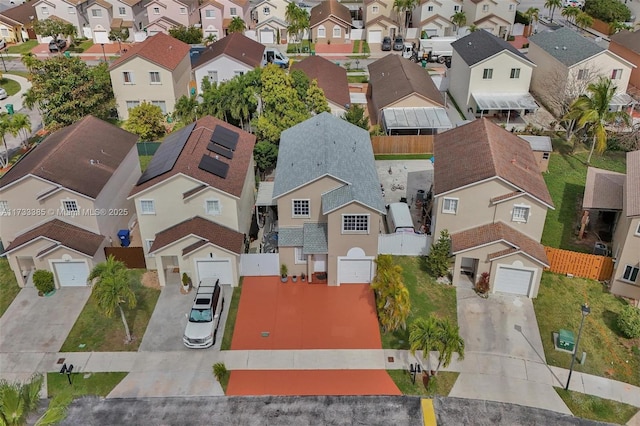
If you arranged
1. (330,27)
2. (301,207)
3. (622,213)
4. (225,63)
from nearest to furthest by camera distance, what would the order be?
(301,207), (622,213), (225,63), (330,27)

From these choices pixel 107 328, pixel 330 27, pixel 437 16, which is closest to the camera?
pixel 107 328

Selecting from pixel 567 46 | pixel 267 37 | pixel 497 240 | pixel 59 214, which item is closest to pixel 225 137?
pixel 59 214

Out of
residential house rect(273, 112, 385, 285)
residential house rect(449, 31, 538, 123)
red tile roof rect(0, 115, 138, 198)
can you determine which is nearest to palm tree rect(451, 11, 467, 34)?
residential house rect(449, 31, 538, 123)

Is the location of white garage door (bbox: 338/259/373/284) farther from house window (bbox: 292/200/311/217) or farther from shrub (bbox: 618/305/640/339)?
shrub (bbox: 618/305/640/339)

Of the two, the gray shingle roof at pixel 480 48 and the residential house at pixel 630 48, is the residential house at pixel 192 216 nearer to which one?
the gray shingle roof at pixel 480 48

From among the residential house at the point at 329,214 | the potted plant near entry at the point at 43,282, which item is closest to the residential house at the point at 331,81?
the residential house at the point at 329,214

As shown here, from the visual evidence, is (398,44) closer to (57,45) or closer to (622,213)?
(57,45)
